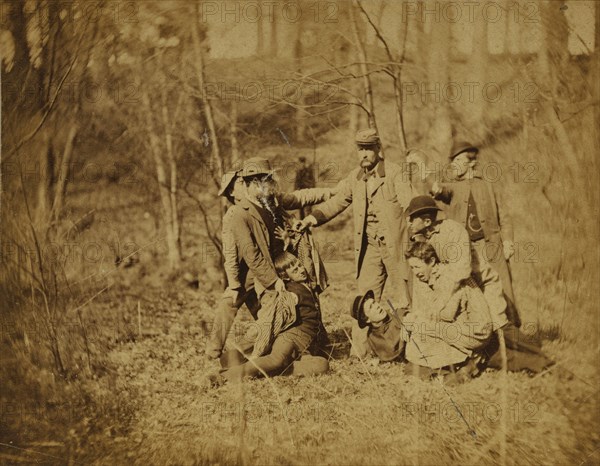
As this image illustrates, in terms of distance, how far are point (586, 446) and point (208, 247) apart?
121 inches

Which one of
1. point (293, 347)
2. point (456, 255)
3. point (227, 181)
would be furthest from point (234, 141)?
point (456, 255)

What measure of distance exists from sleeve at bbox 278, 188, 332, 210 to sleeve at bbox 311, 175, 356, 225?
54mm

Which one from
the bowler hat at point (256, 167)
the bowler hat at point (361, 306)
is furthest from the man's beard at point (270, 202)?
the bowler hat at point (361, 306)

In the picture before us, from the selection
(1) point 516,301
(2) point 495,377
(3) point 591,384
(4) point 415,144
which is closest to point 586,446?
(3) point 591,384

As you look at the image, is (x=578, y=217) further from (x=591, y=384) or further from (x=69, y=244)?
(x=69, y=244)

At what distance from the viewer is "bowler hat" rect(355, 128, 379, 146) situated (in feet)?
17.2

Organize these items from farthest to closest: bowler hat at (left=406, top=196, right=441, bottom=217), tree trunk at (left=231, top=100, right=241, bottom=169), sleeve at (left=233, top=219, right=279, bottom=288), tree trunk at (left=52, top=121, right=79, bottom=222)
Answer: tree trunk at (left=52, top=121, right=79, bottom=222) → tree trunk at (left=231, top=100, right=241, bottom=169) → sleeve at (left=233, top=219, right=279, bottom=288) → bowler hat at (left=406, top=196, right=441, bottom=217)

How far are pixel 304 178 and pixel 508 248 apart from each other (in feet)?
5.22

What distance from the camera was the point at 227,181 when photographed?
530 cm

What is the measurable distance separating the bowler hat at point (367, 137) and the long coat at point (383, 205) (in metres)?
0.17

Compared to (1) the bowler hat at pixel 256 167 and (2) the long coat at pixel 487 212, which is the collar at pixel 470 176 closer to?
(2) the long coat at pixel 487 212

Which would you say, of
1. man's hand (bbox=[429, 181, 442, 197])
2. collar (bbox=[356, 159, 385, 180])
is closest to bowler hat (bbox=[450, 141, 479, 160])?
man's hand (bbox=[429, 181, 442, 197])

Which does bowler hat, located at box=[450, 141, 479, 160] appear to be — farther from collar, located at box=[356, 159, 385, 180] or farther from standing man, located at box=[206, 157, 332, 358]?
standing man, located at box=[206, 157, 332, 358]

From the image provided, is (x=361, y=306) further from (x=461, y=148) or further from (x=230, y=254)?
(x=461, y=148)
